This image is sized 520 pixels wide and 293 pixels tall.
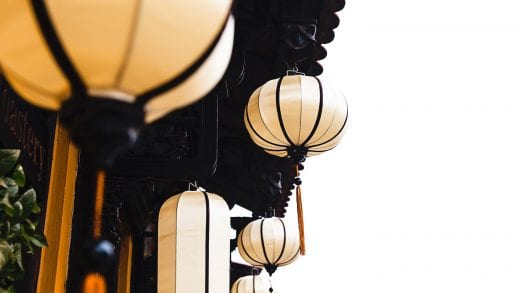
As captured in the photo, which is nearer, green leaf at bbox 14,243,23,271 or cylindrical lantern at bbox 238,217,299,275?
green leaf at bbox 14,243,23,271

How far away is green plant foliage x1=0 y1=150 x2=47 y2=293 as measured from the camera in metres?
2.29

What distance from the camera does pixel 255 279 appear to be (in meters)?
9.72

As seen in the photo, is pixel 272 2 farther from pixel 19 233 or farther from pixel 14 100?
pixel 19 233

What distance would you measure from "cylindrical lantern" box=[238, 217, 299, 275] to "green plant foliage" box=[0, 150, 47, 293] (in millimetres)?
5069

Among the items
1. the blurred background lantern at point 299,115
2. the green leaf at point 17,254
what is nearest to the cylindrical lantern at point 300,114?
the blurred background lantern at point 299,115

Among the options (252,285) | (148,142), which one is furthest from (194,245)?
(252,285)

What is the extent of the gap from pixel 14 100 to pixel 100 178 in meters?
1.91

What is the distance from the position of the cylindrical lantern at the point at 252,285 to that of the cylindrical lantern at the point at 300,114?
6.12m

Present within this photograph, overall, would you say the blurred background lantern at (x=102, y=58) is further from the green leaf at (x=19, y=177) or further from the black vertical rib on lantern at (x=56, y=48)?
the green leaf at (x=19, y=177)

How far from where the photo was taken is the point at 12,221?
7.75ft

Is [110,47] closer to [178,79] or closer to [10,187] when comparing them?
[178,79]

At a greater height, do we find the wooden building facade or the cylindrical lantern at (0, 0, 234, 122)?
the wooden building facade

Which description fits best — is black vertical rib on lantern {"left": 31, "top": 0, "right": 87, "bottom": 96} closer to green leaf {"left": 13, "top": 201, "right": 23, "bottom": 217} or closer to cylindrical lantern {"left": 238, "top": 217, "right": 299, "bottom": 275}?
green leaf {"left": 13, "top": 201, "right": 23, "bottom": 217}

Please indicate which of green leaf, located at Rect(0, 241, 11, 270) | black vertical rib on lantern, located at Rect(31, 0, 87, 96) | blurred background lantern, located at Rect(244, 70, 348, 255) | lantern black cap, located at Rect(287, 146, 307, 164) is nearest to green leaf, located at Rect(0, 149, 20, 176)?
green leaf, located at Rect(0, 241, 11, 270)
